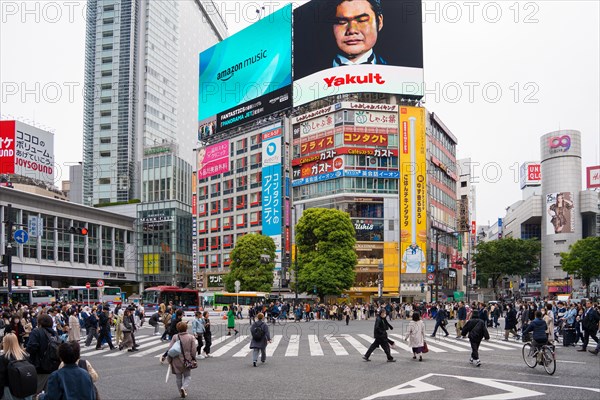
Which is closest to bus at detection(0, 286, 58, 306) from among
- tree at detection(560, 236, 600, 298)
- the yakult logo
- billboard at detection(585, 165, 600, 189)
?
tree at detection(560, 236, 600, 298)

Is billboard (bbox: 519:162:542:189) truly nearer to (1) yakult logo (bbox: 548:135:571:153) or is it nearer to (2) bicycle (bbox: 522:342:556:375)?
(1) yakult logo (bbox: 548:135:571:153)

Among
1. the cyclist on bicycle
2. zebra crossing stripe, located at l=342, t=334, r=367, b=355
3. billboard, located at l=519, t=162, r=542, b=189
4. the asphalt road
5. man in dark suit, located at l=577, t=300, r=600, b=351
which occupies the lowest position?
zebra crossing stripe, located at l=342, t=334, r=367, b=355

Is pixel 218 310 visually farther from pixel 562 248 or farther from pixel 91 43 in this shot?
pixel 562 248

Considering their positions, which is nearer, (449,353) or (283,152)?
(449,353)

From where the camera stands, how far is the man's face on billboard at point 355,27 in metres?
76.5

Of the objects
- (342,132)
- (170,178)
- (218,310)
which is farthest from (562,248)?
(218,310)

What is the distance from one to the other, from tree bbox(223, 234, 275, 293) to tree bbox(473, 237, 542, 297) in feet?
128

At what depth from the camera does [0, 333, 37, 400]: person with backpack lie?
7.73 meters

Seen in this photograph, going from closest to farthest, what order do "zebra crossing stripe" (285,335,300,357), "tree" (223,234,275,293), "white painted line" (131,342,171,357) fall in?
"zebra crossing stripe" (285,335,300,357) → "white painted line" (131,342,171,357) → "tree" (223,234,275,293)

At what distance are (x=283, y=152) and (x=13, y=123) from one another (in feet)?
105

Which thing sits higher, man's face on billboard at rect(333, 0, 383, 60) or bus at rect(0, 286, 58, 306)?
man's face on billboard at rect(333, 0, 383, 60)

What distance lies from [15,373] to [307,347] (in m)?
16.7

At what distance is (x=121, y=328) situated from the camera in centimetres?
2342

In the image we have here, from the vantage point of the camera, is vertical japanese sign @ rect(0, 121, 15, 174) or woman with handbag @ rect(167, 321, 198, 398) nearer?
woman with handbag @ rect(167, 321, 198, 398)
